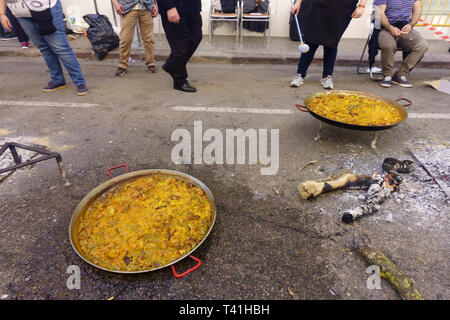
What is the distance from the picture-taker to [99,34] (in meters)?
6.81

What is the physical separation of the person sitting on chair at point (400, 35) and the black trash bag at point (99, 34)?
19.8 ft

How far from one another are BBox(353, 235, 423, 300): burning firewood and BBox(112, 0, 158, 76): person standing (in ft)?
17.9

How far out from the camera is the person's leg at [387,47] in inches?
214

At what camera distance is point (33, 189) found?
9.37 feet

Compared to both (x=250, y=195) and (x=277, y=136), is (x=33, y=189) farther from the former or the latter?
(x=277, y=136)

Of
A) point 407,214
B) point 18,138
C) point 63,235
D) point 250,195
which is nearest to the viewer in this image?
point 63,235

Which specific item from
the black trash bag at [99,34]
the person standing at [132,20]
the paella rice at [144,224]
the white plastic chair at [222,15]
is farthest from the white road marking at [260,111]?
the white plastic chair at [222,15]

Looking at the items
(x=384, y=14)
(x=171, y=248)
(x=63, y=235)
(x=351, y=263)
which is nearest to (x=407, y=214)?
(x=351, y=263)

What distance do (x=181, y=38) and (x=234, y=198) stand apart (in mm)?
3132

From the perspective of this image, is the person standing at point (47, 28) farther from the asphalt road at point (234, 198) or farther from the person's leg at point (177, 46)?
the person's leg at point (177, 46)

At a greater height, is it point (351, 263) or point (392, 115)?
point (392, 115)

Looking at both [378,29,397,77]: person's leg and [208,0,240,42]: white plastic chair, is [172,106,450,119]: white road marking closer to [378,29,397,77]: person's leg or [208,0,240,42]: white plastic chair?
[378,29,397,77]: person's leg
